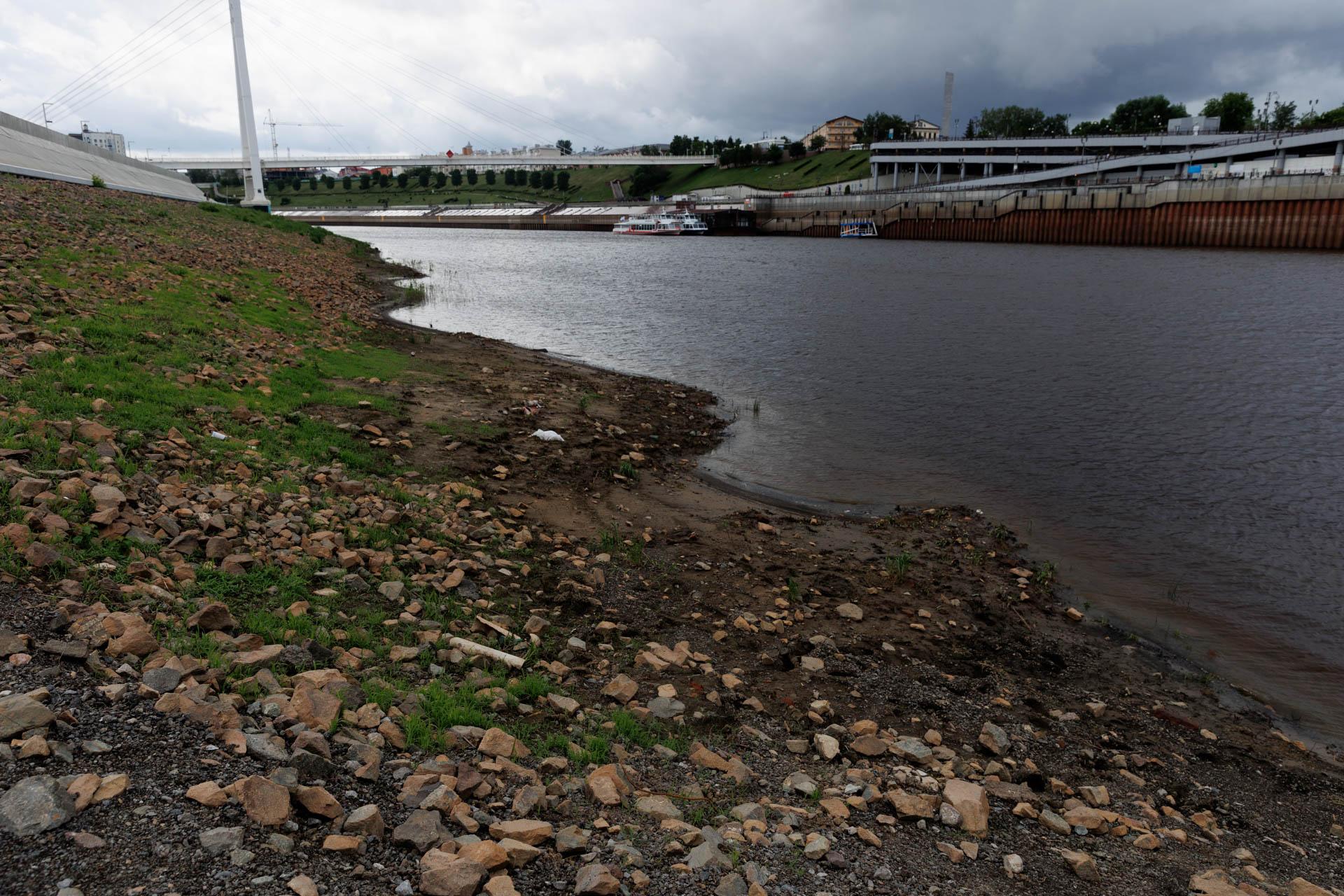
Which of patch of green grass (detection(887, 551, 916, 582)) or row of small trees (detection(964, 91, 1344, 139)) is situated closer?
patch of green grass (detection(887, 551, 916, 582))

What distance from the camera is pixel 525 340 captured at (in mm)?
32656

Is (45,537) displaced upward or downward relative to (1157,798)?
upward

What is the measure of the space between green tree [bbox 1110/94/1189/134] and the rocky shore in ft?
696

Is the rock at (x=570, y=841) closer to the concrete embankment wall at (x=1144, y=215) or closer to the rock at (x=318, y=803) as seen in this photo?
the rock at (x=318, y=803)

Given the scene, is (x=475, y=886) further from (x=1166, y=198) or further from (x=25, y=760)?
(x=1166, y=198)

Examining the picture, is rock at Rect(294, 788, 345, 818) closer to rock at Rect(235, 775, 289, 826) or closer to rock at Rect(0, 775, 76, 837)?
rock at Rect(235, 775, 289, 826)

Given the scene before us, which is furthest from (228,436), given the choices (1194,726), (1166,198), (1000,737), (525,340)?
(1166,198)

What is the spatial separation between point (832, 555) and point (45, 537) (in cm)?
959

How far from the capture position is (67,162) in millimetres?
47500

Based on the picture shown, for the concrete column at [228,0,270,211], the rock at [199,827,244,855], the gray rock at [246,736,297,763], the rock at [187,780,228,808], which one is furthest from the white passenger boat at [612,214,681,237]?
the rock at [199,827,244,855]

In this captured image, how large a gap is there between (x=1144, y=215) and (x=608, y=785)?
101908mm

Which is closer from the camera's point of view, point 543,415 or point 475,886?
point 475,886

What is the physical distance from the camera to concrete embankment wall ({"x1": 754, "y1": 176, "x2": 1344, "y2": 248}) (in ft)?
257

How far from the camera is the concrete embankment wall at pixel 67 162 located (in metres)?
39.5
